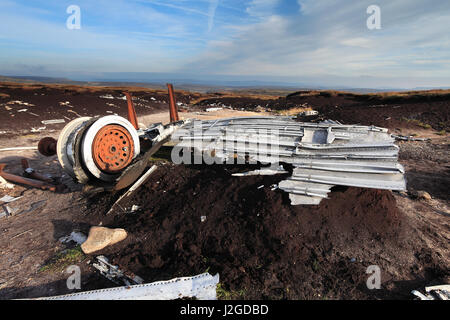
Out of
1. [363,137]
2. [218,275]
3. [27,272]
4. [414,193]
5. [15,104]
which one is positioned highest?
[15,104]

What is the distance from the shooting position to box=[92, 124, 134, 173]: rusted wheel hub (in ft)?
22.3

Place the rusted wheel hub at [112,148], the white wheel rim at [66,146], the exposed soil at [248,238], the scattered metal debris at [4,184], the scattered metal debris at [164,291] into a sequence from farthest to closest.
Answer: the scattered metal debris at [4,184], the rusted wheel hub at [112,148], the white wheel rim at [66,146], the exposed soil at [248,238], the scattered metal debris at [164,291]

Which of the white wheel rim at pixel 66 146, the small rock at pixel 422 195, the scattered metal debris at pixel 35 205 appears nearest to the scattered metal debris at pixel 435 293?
the small rock at pixel 422 195

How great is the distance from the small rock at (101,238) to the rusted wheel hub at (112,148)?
2202mm

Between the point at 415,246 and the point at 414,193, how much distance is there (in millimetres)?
3116

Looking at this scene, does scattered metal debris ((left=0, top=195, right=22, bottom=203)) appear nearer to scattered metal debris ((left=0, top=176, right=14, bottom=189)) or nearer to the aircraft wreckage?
scattered metal debris ((left=0, top=176, right=14, bottom=189))

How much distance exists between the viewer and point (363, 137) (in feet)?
20.8

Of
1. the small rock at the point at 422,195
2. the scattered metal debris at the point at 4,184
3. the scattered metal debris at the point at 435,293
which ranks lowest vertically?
the scattered metal debris at the point at 435,293

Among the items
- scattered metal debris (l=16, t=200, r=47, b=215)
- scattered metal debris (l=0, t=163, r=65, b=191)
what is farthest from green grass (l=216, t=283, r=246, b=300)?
scattered metal debris (l=0, t=163, r=65, b=191)

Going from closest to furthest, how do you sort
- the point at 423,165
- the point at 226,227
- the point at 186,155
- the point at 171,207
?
the point at 226,227 < the point at 171,207 < the point at 186,155 < the point at 423,165

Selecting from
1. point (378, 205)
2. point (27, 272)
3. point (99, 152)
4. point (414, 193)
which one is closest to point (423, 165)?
point (414, 193)

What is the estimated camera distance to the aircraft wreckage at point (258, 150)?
532 cm

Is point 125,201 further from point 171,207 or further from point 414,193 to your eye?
point 414,193

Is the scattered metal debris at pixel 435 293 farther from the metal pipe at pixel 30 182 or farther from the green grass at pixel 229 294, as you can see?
the metal pipe at pixel 30 182
